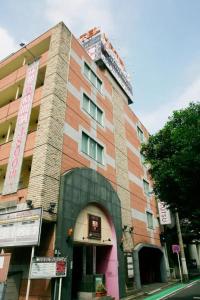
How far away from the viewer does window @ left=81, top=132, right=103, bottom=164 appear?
62.5ft

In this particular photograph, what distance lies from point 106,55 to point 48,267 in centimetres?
2608

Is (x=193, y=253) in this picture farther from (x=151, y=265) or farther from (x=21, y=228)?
(x=21, y=228)

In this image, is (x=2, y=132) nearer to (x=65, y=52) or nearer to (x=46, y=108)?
(x=46, y=108)

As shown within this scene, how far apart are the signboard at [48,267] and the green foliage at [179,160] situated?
8.10 meters

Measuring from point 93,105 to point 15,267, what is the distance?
14.7m

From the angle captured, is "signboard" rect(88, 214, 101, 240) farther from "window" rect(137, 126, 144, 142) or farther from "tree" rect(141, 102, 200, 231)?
"window" rect(137, 126, 144, 142)

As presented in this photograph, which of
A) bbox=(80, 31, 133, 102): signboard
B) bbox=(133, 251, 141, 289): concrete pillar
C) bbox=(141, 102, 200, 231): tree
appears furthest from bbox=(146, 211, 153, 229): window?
bbox=(80, 31, 133, 102): signboard

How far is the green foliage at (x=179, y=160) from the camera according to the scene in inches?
547

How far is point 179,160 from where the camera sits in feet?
47.2

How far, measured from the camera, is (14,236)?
11898 millimetres


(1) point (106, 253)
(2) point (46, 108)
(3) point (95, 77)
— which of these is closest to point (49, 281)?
(1) point (106, 253)

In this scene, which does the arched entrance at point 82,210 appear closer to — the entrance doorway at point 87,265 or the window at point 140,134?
the entrance doorway at point 87,265

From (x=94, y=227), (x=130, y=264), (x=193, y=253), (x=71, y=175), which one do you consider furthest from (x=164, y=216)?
(x=193, y=253)

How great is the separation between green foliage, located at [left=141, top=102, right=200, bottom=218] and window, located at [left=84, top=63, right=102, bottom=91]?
9.10 m
